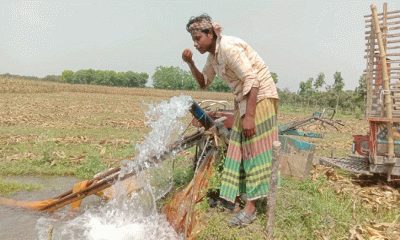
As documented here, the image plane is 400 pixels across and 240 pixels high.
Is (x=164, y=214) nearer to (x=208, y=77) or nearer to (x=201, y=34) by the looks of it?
(x=208, y=77)

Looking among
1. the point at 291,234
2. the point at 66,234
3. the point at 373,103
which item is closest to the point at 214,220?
the point at 291,234

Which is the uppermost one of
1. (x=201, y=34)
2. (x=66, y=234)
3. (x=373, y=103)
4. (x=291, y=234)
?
(x=201, y=34)

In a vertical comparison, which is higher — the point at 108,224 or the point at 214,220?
the point at 214,220

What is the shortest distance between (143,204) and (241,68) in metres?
2.25

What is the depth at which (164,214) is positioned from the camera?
378 cm

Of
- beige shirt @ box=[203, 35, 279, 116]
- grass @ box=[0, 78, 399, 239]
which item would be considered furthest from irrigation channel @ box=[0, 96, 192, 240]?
beige shirt @ box=[203, 35, 279, 116]

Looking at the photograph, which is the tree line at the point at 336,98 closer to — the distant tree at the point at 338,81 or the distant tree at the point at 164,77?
the distant tree at the point at 338,81

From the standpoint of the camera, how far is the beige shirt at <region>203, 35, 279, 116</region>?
2.89 metres

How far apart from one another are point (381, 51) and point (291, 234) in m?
→ 3.48

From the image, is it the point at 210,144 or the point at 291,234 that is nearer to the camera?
the point at 291,234

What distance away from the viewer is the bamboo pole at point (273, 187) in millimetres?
2785

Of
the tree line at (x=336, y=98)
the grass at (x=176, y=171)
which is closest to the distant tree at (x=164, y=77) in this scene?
the tree line at (x=336, y=98)

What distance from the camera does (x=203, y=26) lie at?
2.97 meters

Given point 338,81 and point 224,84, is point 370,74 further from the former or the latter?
point 224,84
